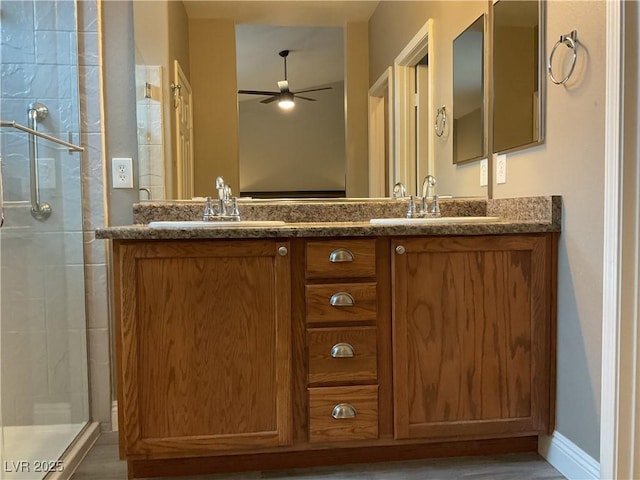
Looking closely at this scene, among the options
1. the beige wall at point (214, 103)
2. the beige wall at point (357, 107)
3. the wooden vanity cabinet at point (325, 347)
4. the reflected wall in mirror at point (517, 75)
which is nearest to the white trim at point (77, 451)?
the wooden vanity cabinet at point (325, 347)

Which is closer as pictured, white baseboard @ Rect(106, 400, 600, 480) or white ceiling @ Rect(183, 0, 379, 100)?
white baseboard @ Rect(106, 400, 600, 480)

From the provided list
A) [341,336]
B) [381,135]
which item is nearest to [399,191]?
[381,135]

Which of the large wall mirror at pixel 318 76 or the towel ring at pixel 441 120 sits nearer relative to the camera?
the large wall mirror at pixel 318 76

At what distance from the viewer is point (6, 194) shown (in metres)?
1.64

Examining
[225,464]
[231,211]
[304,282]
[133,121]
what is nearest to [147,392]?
[225,464]

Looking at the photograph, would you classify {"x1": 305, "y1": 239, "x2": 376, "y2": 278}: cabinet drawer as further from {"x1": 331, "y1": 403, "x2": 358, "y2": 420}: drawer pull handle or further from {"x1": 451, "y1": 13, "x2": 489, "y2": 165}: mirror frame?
{"x1": 451, "y1": 13, "x2": 489, "y2": 165}: mirror frame

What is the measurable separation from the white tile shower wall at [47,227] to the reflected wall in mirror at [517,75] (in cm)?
169

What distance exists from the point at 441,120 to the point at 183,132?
44.9 inches

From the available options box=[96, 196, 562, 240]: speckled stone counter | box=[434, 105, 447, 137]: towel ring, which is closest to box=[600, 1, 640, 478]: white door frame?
box=[96, 196, 562, 240]: speckled stone counter

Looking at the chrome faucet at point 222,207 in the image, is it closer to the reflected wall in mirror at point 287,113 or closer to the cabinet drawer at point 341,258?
the reflected wall in mirror at point 287,113

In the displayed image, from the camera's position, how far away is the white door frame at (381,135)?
6.90ft

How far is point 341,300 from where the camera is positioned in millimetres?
1526

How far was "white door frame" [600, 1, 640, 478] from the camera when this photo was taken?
50.4 inches

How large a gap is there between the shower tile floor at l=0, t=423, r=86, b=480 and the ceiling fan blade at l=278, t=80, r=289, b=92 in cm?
158
